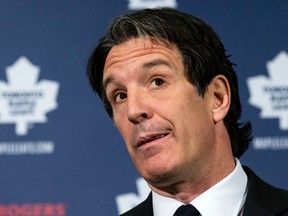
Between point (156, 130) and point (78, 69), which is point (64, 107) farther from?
point (156, 130)

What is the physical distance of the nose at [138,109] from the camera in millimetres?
1192

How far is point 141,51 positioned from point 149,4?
1.96 ft

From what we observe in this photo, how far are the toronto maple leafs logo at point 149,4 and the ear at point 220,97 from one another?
0.53 m

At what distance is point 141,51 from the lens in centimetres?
125

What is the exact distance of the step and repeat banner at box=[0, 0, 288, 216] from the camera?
5.82ft

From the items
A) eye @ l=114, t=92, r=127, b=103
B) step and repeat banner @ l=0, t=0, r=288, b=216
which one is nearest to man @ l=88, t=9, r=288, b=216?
eye @ l=114, t=92, r=127, b=103

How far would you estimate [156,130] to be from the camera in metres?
1.19

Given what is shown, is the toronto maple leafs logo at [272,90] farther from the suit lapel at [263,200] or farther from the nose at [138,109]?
the nose at [138,109]

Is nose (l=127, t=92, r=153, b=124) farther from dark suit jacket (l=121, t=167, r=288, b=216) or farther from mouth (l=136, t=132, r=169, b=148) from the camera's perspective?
dark suit jacket (l=121, t=167, r=288, b=216)

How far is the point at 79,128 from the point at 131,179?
0.18 metres

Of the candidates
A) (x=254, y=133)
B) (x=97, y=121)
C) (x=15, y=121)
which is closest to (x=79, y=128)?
(x=97, y=121)

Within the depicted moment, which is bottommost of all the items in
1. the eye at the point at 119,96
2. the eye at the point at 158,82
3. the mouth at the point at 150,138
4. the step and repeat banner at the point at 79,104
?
the step and repeat banner at the point at 79,104

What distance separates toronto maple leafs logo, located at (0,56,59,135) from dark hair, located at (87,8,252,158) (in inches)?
16.5

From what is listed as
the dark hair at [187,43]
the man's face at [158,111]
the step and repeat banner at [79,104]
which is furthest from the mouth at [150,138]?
the step and repeat banner at [79,104]
